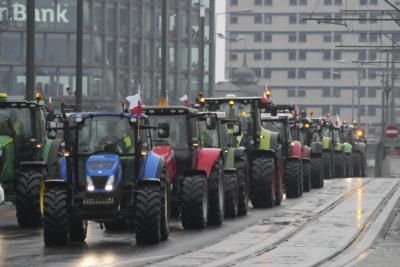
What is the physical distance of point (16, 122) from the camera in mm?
23562

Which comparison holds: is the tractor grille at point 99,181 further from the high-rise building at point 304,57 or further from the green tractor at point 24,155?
the high-rise building at point 304,57

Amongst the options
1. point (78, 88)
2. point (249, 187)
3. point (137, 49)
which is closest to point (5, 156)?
point (249, 187)

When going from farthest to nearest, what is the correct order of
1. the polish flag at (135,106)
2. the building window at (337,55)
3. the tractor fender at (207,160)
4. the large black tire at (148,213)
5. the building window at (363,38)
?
1. the building window at (337,55)
2. the building window at (363,38)
3. the tractor fender at (207,160)
4. the polish flag at (135,106)
5. the large black tire at (148,213)

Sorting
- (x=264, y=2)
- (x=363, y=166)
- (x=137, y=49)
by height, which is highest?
(x=264, y=2)

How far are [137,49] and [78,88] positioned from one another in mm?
46901

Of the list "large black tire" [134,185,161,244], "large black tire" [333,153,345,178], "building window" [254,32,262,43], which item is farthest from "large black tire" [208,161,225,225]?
"building window" [254,32,262,43]

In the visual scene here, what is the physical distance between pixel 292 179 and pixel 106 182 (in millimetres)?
15675

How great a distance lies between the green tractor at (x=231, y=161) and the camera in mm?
25078

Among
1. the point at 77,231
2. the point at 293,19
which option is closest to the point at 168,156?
the point at 77,231

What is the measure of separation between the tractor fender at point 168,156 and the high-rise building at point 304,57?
526ft

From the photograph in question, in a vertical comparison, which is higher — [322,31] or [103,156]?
[322,31]

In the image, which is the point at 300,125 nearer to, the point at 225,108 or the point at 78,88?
the point at 78,88

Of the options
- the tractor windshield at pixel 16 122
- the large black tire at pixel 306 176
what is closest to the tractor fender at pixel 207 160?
the tractor windshield at pixel 16 122

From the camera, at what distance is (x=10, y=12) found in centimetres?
7594
